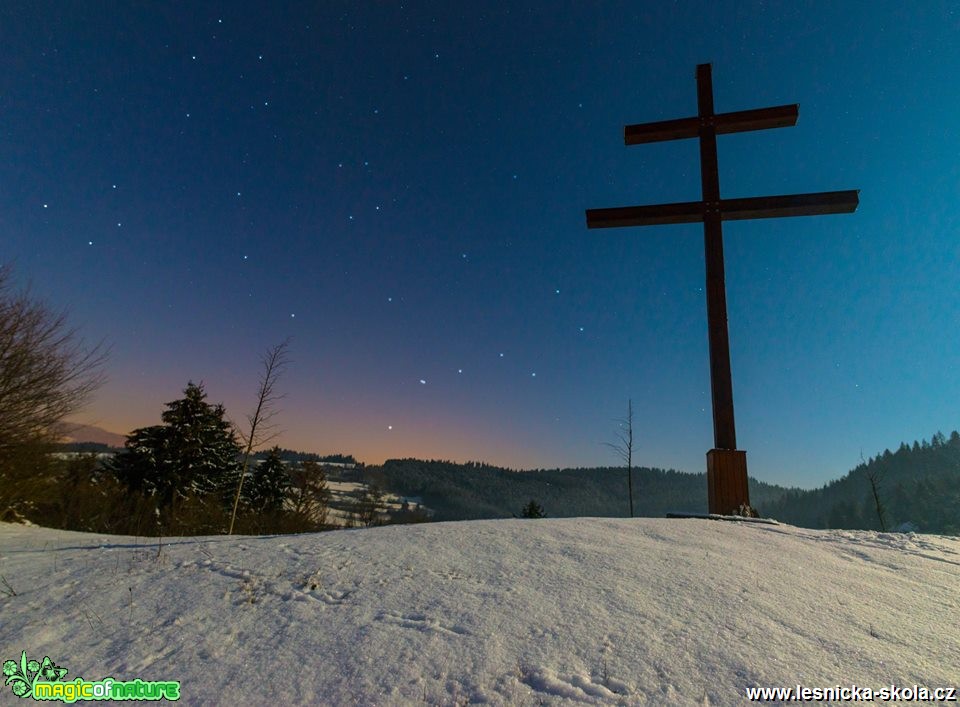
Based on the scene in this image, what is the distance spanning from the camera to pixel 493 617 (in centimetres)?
355

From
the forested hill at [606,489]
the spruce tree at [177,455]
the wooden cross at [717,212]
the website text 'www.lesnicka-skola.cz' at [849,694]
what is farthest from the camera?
the forested hill at [606,489]

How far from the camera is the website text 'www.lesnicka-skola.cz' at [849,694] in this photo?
104 inches

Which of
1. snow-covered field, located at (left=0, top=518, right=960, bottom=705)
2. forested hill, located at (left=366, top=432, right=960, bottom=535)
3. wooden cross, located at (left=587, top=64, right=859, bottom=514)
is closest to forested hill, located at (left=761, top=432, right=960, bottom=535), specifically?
forested hill, located at (left=366, top=432, right=960, bottom=535)

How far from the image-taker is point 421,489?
143 meters

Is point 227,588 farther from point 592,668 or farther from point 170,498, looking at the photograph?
point 170,498

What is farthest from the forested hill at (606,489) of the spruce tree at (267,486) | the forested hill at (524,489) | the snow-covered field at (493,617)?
the snow-covered field at (493,617)

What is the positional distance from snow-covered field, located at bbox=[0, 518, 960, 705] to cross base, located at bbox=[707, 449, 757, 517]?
8.35 ft

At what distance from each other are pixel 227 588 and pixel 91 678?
1220mm

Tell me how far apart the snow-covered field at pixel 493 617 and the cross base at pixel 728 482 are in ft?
8.35

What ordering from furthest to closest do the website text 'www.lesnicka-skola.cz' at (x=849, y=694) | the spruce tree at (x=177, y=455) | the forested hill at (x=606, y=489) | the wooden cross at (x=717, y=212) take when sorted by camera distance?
the forested hill at (x=606, y=489), the spruce tree at (x=177, y=455), the wooden cross at (x=717, y=212), the website text 'www.lesnicka-skola.cz' at (x=849, y=694)

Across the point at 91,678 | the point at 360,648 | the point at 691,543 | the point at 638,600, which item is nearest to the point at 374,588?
the point at 360,648

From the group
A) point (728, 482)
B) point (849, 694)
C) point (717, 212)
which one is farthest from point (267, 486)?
point (849, 694)

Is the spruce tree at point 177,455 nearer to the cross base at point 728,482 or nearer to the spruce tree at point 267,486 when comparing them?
the spruce tree at point 267,486

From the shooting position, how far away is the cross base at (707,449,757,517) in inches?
333
